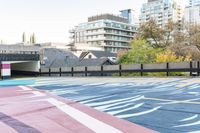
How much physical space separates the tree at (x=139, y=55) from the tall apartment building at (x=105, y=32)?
65377 millimetres

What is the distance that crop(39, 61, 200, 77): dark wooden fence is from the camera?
73.2 feet

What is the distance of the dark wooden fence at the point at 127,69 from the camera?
22.3 m

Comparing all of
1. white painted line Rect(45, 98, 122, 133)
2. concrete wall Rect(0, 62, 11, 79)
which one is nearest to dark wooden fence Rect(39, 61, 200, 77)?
concrete wall Rect(0, 62, 11, 79)

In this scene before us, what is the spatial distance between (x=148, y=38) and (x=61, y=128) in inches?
2471

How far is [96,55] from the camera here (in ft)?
285

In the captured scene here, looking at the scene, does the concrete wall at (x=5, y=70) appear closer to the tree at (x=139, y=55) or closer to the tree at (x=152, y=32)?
the tree at (x=139, y=55)

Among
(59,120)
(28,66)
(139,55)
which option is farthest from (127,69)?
(139,55)

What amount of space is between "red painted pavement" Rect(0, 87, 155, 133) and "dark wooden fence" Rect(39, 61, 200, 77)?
1422 centimetres

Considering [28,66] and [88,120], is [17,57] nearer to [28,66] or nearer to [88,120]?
[28,66]

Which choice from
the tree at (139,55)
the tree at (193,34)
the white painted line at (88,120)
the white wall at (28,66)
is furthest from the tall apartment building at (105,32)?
the white painted line at (88,120)

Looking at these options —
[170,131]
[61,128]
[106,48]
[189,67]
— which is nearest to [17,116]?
[61,128]

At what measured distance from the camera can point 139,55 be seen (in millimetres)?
55656

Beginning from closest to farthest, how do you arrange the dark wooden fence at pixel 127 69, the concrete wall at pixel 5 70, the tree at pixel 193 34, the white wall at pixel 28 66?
the dark wooden fence at pixel 127 69 → the concrete wall at pixel 5 70 → the white wall at pixel 28 66 → the tree at pixel 193 34

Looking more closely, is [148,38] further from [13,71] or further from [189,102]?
[189,102]
